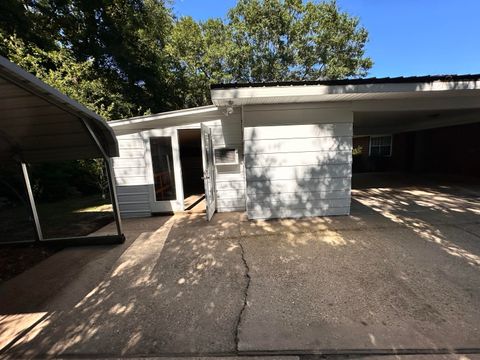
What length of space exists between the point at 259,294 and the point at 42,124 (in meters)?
3.53

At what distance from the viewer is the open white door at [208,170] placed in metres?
4.45

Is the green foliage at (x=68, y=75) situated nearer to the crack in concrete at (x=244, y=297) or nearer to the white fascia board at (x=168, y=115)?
the white fascia board at (x=168, y=115)

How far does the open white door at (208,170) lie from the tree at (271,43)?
1106cm

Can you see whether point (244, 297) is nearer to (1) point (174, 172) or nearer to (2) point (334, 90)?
(2) point (334, 90)

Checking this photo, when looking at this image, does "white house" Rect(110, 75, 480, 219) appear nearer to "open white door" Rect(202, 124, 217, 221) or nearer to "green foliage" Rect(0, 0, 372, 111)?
"open white door" Rect(202, 124, 217, 221)

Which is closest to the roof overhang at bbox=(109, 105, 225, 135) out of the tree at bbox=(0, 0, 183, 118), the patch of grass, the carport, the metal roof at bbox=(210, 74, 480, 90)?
the metal roof at bbox=(210, 74, 480, 90)

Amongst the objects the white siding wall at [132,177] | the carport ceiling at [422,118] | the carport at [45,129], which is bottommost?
the white siding wall at [132,177]

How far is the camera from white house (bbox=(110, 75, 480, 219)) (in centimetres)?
346

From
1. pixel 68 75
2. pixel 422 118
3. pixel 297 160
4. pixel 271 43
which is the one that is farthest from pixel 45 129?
pixel 271 43

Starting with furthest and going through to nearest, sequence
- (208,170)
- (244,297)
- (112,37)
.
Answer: (112,37) < (208,170) < (244,297)

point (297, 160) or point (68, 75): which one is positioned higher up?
point (68, 75)

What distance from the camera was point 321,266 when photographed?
8.80ft

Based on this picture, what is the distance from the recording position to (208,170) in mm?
4574

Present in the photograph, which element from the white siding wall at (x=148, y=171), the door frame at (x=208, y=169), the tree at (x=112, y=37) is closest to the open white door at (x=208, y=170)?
the door frame at (x=208, y=169)
